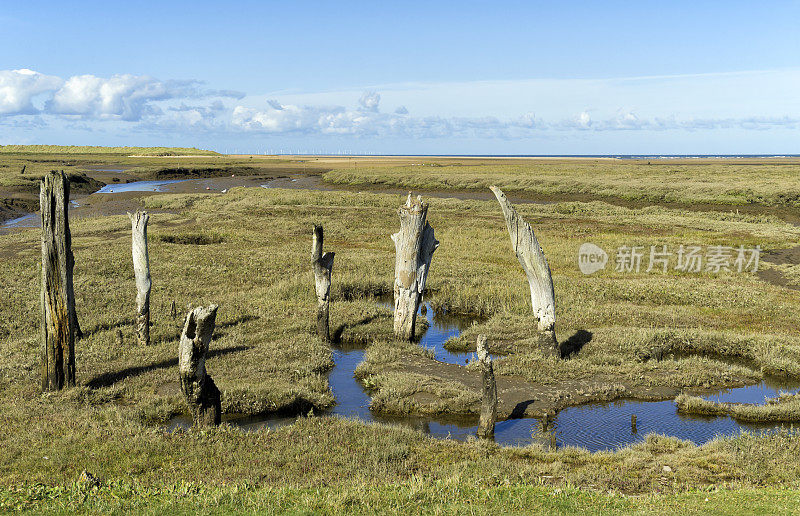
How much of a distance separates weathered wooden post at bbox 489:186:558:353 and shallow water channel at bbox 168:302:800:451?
3382mm

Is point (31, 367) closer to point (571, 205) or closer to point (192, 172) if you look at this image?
point (571, 205)

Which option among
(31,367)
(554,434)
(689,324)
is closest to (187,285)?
(31,367)

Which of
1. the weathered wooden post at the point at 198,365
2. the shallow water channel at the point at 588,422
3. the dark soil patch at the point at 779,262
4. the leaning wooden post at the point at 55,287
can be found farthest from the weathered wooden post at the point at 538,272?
the dark soil patch at the point at 779,262

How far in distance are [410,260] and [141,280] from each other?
29.1ft

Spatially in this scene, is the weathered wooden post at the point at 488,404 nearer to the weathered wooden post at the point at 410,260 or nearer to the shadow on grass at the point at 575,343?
the shadow on grass at the point at 575,343

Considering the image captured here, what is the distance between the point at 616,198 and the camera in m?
75.9

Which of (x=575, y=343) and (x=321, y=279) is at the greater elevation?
(x=321, y=279)

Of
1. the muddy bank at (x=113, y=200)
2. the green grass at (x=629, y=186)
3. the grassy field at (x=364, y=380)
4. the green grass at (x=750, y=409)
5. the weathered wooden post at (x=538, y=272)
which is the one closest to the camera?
the grassy field at (x=364, y=380)

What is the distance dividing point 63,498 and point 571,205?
58283 millimetres

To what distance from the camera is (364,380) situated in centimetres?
1806

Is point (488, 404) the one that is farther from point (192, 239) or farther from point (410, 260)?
point (192, 239)

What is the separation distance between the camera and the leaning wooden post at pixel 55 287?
1495 centimetres

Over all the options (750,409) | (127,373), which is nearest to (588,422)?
(750,409)

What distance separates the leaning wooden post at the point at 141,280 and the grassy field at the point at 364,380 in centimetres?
52
